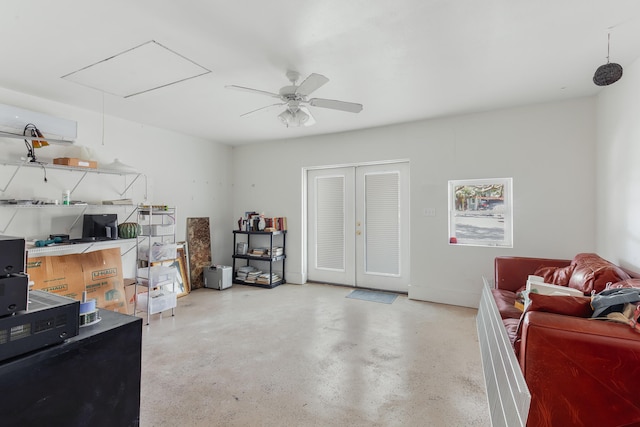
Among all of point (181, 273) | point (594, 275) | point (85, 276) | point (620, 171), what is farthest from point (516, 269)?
point (85, 276)

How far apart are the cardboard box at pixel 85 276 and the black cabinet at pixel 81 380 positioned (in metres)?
2.62

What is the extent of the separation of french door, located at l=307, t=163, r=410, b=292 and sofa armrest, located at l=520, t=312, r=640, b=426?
3.16m

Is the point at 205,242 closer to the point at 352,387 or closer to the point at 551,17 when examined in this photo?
the point at 352,387

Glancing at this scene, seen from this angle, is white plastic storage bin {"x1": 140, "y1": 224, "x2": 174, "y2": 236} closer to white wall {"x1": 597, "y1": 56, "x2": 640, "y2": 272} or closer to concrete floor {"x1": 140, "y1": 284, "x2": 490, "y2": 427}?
concrete floor {"x1": 140, "y1": 284, "x2": 490, "y2": 427}

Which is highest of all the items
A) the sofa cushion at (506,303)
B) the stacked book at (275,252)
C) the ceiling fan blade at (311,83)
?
the ceiling fan blade at (311,83)

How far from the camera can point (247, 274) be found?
17.3ft

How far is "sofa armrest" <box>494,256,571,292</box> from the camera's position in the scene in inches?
124

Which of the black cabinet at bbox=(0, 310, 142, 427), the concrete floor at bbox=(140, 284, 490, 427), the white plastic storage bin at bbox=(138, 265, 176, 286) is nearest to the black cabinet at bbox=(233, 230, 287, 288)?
the concrete floor at bbox=(140, 284, 490, 427)

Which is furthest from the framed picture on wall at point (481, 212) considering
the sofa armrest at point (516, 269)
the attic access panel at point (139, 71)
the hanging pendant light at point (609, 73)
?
the attic access panel at point (139, 71)

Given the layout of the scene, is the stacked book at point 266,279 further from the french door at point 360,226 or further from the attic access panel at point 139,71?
the attic access panel at point 139,71

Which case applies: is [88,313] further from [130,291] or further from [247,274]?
[247,274]

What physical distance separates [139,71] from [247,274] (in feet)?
11.4

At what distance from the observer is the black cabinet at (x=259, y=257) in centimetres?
514

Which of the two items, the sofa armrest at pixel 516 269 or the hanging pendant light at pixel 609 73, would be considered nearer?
the hanging pendant light at pixel 609 73
